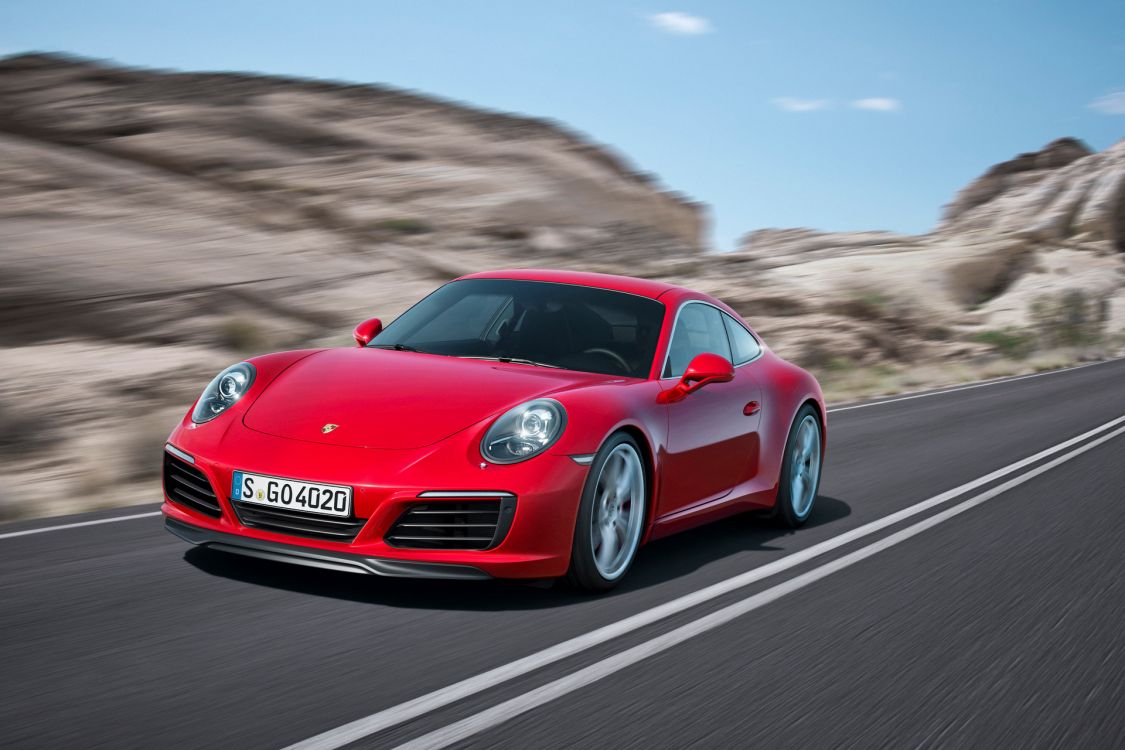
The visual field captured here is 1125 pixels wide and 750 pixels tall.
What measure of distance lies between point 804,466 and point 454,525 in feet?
10.8

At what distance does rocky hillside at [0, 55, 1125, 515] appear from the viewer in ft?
44.8

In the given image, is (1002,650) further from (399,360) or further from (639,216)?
(639,216)

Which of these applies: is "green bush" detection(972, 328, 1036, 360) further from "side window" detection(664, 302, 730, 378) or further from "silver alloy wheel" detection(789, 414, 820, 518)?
"side window" detection(664, 302, 730, 378)

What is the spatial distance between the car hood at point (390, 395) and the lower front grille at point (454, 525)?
11.3 inches

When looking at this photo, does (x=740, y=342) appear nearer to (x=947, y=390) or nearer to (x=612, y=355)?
(x=612, y=355)

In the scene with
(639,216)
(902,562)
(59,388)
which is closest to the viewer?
(902,562)

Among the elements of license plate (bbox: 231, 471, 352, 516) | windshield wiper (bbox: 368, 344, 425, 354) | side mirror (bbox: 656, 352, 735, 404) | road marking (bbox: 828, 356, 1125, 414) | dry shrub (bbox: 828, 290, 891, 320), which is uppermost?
windshield wiper (bbox: 368, 344, 425, 354)

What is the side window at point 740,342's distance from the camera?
690 cm

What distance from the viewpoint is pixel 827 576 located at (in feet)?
19.9

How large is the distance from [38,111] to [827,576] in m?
28.8

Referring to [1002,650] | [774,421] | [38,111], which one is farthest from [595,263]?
[1002,650]

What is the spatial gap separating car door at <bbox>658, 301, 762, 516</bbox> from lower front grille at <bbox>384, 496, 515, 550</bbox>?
112cm

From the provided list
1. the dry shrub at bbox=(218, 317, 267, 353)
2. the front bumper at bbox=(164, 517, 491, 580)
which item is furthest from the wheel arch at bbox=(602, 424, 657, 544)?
Answer: the dry shrub at bbox=(218, 317, 267, 353)

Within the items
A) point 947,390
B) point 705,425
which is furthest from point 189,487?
point 947,390
